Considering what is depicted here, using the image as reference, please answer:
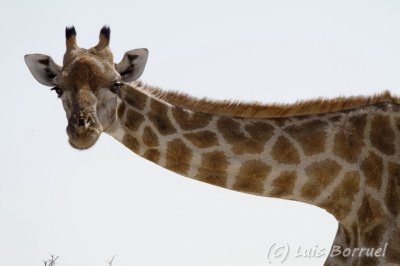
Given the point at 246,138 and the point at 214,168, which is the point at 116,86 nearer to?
the point at 214,168

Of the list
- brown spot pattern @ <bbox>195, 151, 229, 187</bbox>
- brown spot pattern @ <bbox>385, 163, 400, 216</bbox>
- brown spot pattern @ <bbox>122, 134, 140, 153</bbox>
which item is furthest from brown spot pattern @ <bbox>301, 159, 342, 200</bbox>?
brown spot pattern @ <bbox>122, 134, 140, 153</bbox>

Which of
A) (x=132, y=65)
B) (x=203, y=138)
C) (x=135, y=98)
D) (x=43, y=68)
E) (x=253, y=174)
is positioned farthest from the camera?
(x=43, y=68)

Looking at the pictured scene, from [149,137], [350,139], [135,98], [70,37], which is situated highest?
[70,37]

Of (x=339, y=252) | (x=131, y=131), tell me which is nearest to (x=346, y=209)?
(x=339, y=252)

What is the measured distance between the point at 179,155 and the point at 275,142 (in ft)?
3.47

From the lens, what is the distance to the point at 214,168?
1021 centimetres

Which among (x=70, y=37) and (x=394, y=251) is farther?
(x=70, y=37)

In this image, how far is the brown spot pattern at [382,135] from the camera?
10.2 m

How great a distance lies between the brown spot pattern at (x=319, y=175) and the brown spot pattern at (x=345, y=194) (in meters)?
0.12

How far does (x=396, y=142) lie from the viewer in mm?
10203

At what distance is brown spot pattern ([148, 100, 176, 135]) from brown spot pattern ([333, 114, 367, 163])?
181cm

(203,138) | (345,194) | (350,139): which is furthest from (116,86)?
(345,194)

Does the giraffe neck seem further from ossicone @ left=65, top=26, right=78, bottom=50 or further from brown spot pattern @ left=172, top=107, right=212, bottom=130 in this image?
ossicone @ left=65, top=26, right=78, bottom=50

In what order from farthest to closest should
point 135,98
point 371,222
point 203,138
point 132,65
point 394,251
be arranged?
point 132,65 → point 135,98 → point 203,138 → point 371,222 → point 394,251
